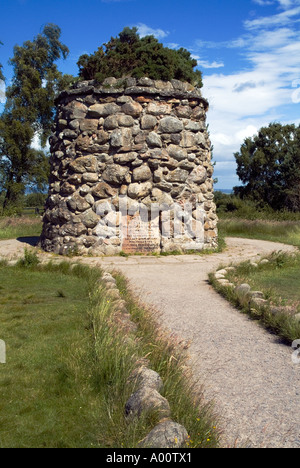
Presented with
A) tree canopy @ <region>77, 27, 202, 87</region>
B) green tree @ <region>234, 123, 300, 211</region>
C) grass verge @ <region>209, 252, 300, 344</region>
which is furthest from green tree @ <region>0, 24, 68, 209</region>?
grass verge @ <region>209, 252, 300, 344</region>

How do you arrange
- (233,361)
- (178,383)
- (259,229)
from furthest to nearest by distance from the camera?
(259,229) → (233,361) → (178,383)

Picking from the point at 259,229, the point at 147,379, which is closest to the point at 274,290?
the point at 147,379

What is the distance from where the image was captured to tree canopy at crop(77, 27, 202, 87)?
11469 mm

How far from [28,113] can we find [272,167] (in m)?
18.8

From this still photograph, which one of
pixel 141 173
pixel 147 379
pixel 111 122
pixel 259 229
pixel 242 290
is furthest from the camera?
pixel 259 229

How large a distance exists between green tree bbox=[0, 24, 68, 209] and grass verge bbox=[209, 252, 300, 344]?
23.1 m

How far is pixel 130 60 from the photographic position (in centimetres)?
1166

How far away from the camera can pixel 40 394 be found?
132 inches

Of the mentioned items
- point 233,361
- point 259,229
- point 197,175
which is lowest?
point 233,361

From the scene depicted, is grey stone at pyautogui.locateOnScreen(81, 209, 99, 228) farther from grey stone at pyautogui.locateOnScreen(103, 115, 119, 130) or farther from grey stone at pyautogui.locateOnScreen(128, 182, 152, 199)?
grey stone at pyautogui.locateOnScreen(103, 115, 119, 130)

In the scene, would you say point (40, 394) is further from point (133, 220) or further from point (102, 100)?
point (102, 100)

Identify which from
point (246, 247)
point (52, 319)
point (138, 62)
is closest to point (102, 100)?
point (138, 62)

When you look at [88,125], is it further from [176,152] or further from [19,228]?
[19,228]

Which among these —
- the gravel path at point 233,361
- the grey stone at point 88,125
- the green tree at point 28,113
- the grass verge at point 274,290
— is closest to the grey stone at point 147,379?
the gravel path at point 233,361
